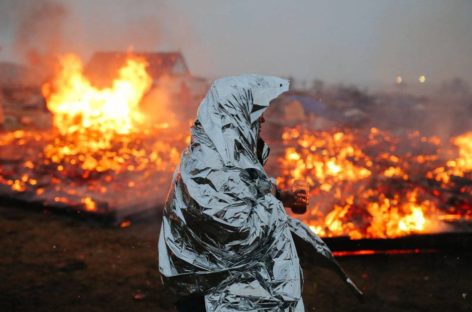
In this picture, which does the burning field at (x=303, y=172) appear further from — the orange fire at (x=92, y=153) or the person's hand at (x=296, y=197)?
the person's hand at (x=296, y=197)

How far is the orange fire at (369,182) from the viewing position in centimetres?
575

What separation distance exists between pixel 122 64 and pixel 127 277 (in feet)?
99.1

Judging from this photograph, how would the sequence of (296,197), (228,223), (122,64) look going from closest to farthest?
(228,223), (296,197), (122,64)

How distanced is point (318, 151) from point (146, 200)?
7.00m

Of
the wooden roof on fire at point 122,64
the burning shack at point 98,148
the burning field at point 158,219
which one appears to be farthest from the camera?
the wooden roof on fire at point 122,64

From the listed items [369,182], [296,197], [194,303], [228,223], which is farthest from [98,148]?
[228,223]

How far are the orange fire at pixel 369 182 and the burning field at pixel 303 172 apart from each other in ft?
0.07

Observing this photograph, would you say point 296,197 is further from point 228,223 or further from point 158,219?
point 158,219

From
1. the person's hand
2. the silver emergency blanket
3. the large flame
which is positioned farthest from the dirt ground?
the large flame

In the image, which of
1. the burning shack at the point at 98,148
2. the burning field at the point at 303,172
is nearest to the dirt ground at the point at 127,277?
the burning field at the point at 303,172

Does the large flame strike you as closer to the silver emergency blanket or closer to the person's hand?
the person's hand

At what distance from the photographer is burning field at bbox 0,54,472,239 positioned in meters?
6.19

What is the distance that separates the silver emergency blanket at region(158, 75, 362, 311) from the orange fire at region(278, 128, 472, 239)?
3.35m

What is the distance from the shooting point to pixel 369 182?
8336 mm
